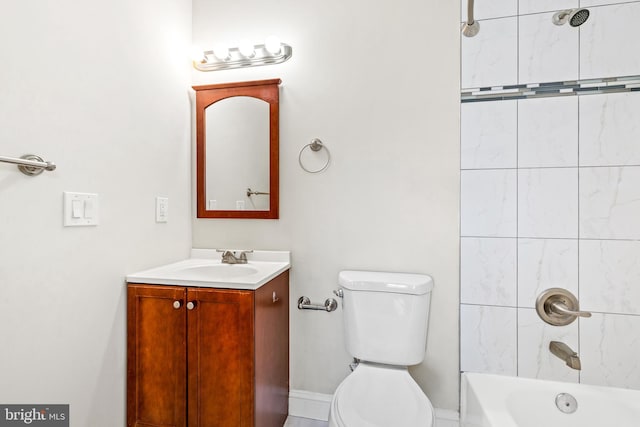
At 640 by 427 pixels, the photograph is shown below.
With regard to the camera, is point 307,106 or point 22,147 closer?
point 22,147

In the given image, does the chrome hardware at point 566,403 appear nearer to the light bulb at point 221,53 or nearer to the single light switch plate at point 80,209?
the single light switch plate at point 80,209

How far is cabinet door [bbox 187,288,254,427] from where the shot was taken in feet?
4.36

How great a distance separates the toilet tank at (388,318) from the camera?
1466 mm

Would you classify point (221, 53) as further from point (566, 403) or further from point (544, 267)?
point (566, 403)

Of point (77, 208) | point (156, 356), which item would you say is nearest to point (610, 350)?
point (156, 356)

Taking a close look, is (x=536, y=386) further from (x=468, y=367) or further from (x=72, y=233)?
(x=72, y=233)

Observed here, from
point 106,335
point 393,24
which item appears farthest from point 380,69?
point 106,335

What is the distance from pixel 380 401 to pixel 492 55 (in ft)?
5.48

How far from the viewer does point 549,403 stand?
4.55ft

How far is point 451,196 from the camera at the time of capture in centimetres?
163

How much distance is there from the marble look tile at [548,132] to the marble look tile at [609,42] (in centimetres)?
17

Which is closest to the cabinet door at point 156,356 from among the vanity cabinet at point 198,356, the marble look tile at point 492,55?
the vanity cabinet at point 198,356

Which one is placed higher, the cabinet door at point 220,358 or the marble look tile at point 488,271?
the marble look tile at point 488,271

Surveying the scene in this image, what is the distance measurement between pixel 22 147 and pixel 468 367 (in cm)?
205
